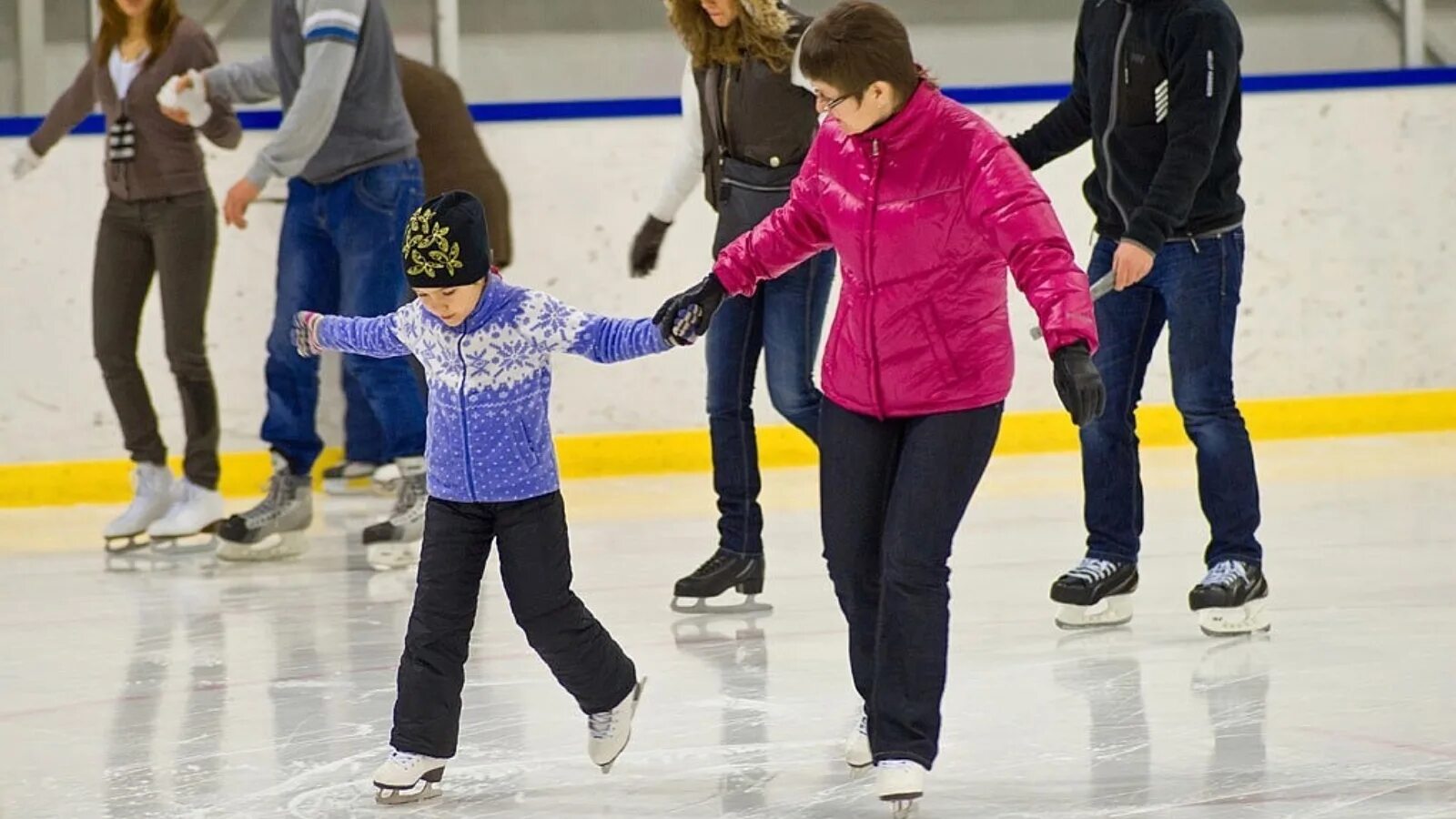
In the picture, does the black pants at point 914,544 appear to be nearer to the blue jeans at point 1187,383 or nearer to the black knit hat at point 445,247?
the black knit hat at point 445,247

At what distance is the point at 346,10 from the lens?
5578 mm

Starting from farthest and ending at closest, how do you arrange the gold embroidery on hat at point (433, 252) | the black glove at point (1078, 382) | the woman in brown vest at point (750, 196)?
1. the woman in brown vest at point (750, 196)
2. the gold embroidery on hat at point (433, 252)
3. the black glove at point (1078, 382)

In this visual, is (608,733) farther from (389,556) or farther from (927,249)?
(389,556)

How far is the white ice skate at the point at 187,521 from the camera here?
6070 millimetres

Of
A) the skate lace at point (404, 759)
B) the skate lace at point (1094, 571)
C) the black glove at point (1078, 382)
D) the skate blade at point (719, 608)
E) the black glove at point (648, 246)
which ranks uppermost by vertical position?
the black glove at point (1078, 382)

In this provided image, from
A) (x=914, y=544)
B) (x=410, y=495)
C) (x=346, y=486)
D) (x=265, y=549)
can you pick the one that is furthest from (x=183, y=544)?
(x=914, y=544)

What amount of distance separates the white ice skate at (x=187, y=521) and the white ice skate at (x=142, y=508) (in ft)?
0.10

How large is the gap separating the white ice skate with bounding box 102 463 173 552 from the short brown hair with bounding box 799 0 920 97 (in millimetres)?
3571

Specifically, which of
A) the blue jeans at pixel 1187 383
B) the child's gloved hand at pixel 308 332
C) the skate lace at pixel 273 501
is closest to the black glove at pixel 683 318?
the child's gloved hand at pixel 308 332

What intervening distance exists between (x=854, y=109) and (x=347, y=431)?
4.78 metres

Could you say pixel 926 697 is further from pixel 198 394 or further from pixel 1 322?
pixel 1 322

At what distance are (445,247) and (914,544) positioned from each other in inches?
31.7

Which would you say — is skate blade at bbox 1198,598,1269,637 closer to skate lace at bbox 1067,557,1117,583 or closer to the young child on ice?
skate lace at bbox 1067,557,1117,583

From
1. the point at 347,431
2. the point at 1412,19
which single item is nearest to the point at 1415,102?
the point at 1412,19
